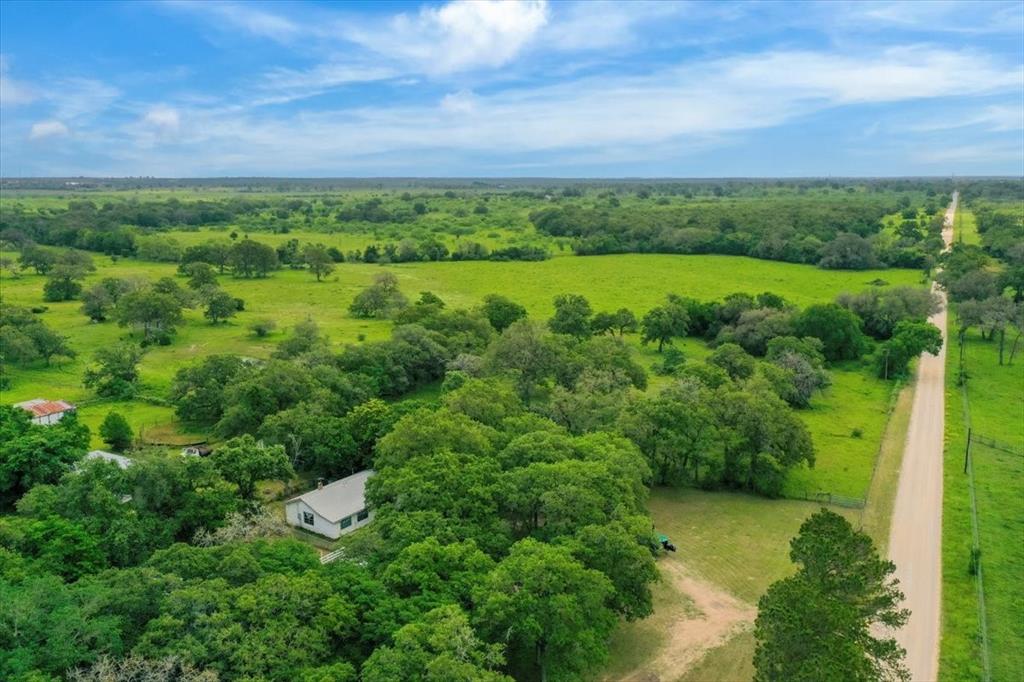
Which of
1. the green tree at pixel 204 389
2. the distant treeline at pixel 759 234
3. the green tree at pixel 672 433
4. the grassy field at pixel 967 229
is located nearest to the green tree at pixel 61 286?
the green tree at pixel 204 389

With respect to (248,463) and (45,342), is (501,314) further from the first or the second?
(45,342)

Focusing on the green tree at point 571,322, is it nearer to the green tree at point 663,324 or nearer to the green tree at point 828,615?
the green tree at point 663,324

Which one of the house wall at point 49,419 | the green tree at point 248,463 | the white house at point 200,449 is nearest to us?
the green tree at point 248,463

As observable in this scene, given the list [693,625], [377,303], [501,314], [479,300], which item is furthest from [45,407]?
[479,300]

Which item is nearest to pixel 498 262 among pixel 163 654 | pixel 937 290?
pixel 937 290

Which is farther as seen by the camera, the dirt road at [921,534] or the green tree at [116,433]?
the green tree at [116,433]

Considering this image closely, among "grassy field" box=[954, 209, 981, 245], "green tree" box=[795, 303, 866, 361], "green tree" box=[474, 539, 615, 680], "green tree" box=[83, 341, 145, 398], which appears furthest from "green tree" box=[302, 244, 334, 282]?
"grassy field" box=[954, 209, 981, 245]
